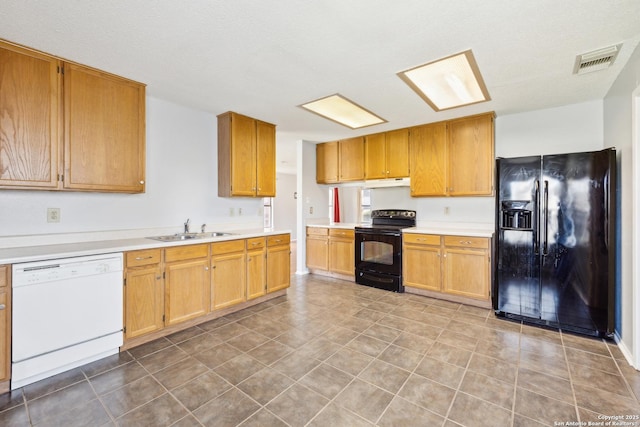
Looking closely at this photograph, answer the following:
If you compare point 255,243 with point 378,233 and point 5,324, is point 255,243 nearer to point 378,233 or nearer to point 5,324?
point 378,233

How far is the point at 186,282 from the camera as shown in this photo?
2.83m

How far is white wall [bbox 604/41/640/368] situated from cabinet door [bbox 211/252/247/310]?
137 inches

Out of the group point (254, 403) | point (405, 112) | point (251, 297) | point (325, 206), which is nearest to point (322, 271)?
point (325, 206)

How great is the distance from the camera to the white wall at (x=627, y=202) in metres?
2.18

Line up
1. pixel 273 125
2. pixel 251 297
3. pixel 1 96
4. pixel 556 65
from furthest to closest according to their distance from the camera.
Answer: pixel 273 125 < pixel 251 297 < pixel 556 65 < pixel 1 96

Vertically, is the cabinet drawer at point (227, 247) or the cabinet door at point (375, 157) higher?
the cabinet door at point (375, 157)

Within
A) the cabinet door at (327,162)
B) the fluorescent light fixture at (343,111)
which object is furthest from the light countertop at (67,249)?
the cabinet door at (327,162)

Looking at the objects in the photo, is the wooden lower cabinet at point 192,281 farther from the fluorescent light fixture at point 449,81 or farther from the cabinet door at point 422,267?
the fluorescent light fixture at point 449,81

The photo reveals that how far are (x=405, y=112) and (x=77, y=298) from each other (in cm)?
375

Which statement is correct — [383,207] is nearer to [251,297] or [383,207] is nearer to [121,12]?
[251,297]

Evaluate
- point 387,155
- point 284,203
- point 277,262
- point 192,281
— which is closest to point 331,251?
point 277,262

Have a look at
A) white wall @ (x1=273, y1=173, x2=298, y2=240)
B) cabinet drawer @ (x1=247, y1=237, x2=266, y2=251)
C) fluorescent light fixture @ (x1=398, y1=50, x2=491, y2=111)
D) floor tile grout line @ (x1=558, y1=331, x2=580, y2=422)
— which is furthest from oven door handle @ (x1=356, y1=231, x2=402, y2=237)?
white wall @ (x1=273, y1=173, x2=298, y2=240)

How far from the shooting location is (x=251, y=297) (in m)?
3.45

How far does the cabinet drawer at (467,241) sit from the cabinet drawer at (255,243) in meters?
2.33
